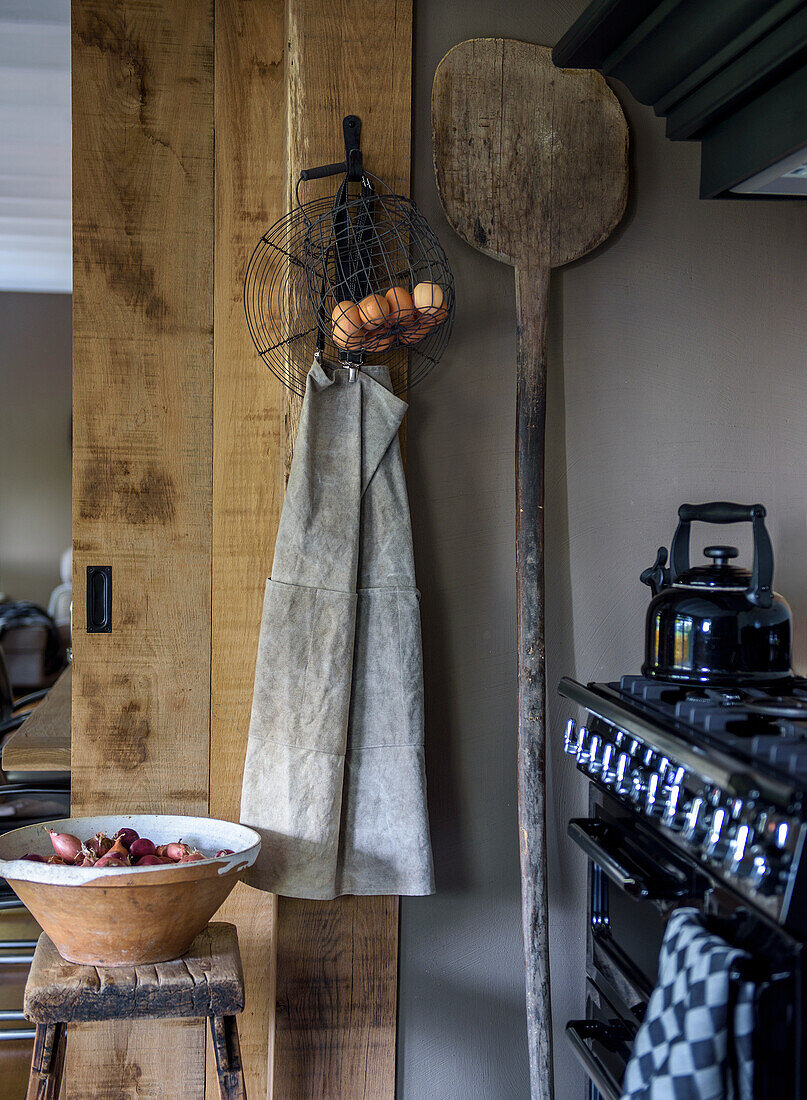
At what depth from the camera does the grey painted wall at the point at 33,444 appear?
6859 millimetres

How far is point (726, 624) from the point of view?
1.33 m

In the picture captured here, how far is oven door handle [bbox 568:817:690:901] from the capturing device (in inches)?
45.1

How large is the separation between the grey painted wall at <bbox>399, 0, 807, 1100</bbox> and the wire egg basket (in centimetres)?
8

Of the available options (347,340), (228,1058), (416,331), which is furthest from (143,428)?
(228,1058)

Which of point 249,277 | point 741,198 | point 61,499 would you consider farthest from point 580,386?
point 61,499

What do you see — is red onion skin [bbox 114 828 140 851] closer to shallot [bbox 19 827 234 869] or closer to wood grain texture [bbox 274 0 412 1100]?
shallot [bbox 19 827 234 869]

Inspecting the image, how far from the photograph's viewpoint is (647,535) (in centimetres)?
180

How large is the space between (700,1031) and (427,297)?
3.43 feet

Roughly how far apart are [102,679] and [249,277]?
83 cm

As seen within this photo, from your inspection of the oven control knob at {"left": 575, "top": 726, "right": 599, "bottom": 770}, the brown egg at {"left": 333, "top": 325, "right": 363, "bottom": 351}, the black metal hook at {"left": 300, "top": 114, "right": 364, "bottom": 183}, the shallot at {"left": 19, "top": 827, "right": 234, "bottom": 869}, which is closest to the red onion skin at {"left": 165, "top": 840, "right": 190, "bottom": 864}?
the shallot at {"left": 19, "top": 827, "right": 234, "bottom": 869}

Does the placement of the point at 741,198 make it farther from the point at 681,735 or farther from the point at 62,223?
the point at 62,223

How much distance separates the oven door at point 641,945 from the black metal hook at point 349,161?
1.08 m

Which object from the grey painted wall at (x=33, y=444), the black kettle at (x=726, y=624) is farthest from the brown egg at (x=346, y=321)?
Answer: the grey painted wall at (x=33, y=444)

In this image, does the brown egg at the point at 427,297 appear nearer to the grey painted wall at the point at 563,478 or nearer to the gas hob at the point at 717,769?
the grey painted wall at the point at 563,478
